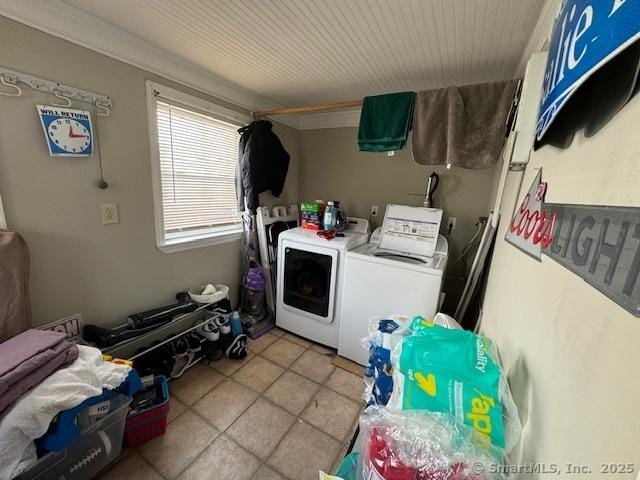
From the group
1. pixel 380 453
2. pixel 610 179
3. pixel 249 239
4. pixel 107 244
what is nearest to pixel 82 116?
pixel 107 244

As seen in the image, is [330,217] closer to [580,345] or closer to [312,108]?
[312,108]

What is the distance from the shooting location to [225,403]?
1607 millimetres

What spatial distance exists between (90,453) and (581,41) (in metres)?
2.11

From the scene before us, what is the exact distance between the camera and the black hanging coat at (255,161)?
2.24m

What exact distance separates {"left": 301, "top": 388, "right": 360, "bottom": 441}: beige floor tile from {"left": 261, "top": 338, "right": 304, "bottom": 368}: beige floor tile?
416 millimetres

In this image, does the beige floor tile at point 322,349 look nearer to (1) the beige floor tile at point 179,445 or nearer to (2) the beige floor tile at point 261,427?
(2) the beige floor tile at point 261,427

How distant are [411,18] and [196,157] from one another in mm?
1760

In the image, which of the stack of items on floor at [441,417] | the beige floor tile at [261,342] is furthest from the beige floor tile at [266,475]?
the beige floor tile at [261,342]

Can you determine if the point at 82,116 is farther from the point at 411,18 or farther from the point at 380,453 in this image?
the point at 380,453

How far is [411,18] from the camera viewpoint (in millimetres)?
1209

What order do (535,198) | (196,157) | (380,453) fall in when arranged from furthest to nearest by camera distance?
(196,157), (535,198), (380,453)

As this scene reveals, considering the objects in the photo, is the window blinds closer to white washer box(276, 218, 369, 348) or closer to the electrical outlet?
the electrical outlet

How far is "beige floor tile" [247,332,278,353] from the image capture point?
218 cm

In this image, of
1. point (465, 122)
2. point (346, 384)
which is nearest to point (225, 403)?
point (346, 384)
